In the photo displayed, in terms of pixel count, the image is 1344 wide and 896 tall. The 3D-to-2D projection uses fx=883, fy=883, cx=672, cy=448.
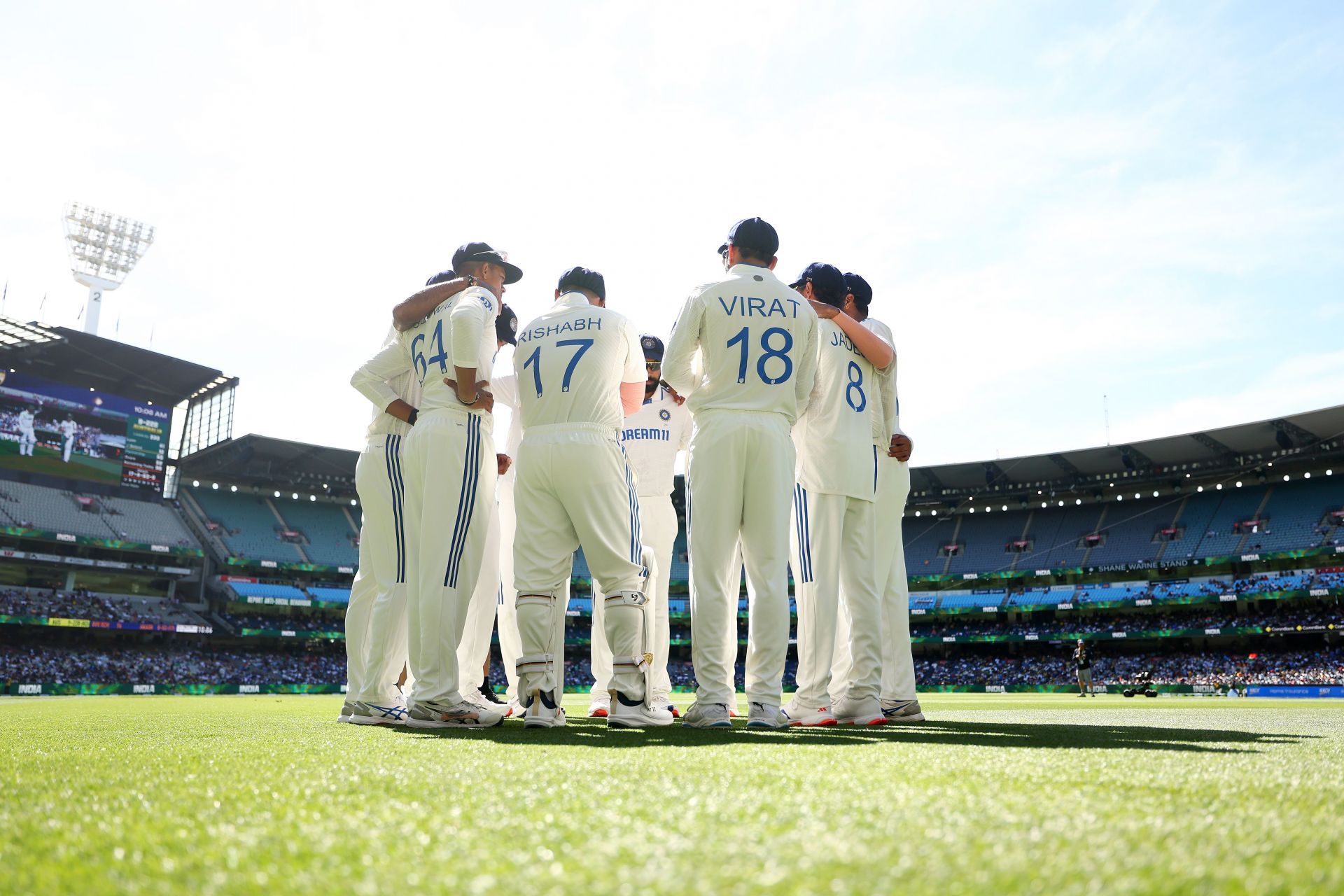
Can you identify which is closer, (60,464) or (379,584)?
(379,584)

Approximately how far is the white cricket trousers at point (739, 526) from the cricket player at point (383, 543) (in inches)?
63.8

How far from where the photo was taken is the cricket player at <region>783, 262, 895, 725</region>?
188 inches

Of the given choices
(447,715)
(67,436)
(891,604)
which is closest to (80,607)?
(67,436)

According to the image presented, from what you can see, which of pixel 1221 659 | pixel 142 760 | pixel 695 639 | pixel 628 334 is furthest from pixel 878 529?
pixel 1221 659

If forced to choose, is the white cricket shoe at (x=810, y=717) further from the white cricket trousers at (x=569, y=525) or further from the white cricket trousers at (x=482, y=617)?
the white cricket trousers at (x=482, y=617)

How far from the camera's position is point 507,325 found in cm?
573

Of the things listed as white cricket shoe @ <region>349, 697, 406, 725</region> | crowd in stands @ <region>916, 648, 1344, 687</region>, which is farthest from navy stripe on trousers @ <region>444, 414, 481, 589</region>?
crowd in stands @ <region>916, 648, 1344, 687</region>

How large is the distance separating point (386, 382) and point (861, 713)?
10.9 feet

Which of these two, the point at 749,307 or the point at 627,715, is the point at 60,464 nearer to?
the point at 627,715

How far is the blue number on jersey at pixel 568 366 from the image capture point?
176 inches

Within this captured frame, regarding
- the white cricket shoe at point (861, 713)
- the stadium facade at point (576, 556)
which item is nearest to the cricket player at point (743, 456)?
the white cricket shoe at point (861, 713)

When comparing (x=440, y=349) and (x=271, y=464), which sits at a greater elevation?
(x=271, y=464)

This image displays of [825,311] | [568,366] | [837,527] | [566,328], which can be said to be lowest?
[837,527]

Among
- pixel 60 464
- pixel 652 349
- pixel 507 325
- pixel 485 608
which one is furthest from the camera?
pixel 60 464
